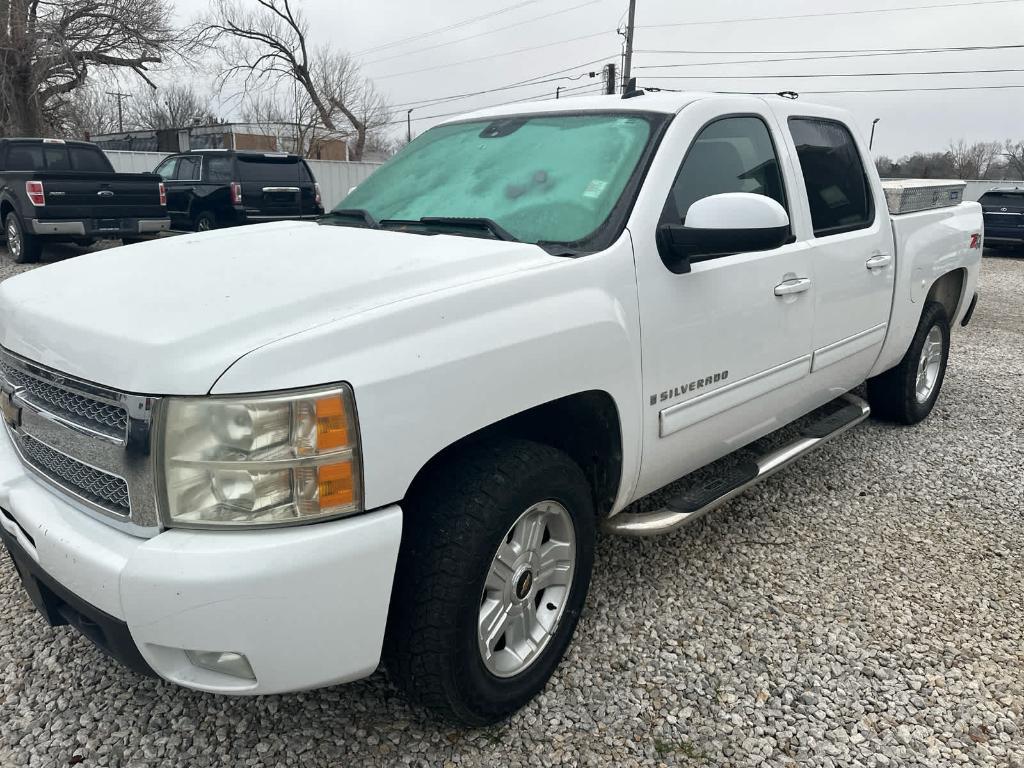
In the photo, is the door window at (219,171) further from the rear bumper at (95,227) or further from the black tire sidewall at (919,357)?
the black tire sidewall at (919,357)

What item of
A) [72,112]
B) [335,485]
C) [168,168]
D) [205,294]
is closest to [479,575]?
[335,485]

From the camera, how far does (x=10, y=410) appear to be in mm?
2219

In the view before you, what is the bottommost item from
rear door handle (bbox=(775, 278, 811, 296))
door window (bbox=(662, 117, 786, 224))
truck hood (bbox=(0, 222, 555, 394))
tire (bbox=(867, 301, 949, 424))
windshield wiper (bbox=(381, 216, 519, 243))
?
tire (bbox=(867, 301, 949, 424))

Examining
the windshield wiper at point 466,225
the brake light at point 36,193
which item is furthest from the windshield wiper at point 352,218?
the brake light at point 36,193

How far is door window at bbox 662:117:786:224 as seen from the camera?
2762 mm

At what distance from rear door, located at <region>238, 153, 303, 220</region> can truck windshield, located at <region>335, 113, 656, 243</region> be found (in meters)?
11.0

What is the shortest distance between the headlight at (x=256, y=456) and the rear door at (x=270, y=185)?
12677 mm

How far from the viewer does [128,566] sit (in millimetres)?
1714

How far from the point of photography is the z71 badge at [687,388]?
2.58 metres

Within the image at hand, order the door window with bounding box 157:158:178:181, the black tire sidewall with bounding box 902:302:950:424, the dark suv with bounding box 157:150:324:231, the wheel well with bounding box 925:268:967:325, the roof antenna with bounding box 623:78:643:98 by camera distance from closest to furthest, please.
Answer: the roof antenna with bounding box 623:78:643:98, the black tire sidewall with bounding box 902:302:950:424, the wheel well with bounding box 925:268:967:325, the dark suv with bounding box 157:150:324:231, the door window with bounding box 157:158:178:181

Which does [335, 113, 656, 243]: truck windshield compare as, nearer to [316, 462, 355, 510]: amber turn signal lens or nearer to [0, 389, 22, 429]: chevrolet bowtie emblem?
[316, 462, 355, 510]: amber turn signal lens

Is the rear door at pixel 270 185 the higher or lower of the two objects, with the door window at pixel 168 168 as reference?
lower

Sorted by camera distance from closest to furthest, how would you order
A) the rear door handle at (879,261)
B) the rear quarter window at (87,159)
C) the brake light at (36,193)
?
the rear door handle at (879,261) → the brake light at (36,193) → the rear quarter window at (87,159)

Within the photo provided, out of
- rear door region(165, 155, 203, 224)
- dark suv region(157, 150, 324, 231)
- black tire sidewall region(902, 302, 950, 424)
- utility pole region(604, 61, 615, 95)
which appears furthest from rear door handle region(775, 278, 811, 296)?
utility pole region(604, 61, 615, 95)
